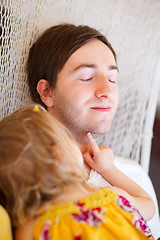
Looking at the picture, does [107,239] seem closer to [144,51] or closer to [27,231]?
[27,231]

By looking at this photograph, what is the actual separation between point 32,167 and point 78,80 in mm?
465

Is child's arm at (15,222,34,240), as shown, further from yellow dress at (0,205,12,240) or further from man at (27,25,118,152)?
man at (27,25,118,152)

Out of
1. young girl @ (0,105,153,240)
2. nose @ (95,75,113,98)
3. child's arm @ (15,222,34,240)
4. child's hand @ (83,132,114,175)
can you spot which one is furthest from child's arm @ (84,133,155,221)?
child's arm @ (15,222,34,240)

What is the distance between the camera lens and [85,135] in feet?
3.64

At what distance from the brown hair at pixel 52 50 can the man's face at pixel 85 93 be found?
27mm

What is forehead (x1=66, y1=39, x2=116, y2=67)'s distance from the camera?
108cm

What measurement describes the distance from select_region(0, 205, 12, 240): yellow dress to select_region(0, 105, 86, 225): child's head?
21 mm

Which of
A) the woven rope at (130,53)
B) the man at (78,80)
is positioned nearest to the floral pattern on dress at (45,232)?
the man at (78,80)

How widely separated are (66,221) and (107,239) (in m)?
0.11

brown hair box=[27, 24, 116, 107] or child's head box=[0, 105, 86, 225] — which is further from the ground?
brown hair box=[27, 24, 116, 107]

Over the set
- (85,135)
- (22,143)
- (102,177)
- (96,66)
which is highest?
(96,66)

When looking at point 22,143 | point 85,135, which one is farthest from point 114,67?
point 22,143

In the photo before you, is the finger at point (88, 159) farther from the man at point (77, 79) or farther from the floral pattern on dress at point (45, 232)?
the floral pattern on dress at point (45, 232)

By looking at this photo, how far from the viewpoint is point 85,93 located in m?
1.04
